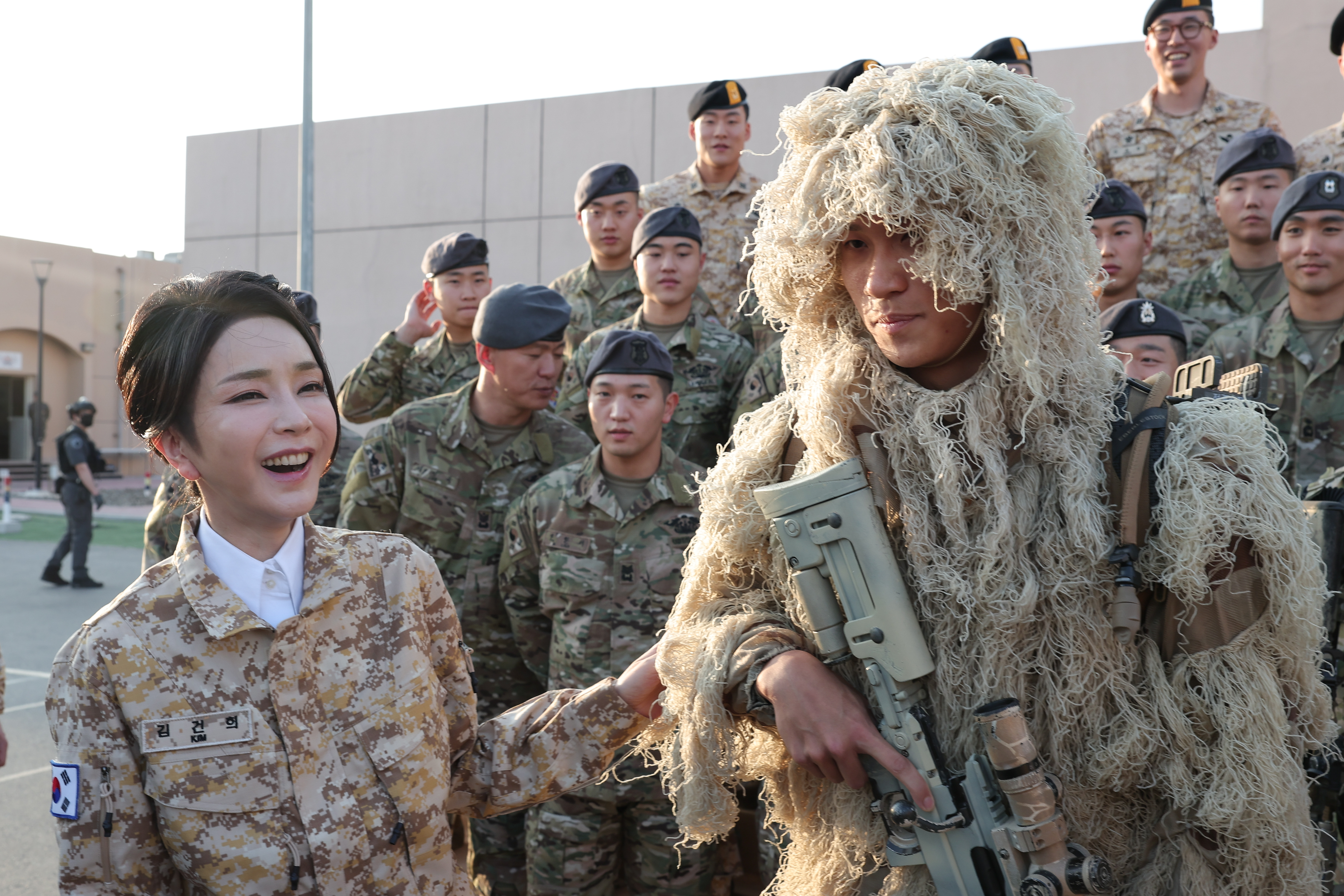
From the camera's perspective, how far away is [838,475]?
1.72m

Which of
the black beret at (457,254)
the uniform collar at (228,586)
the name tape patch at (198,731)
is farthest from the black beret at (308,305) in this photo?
the name tape patch at (198,731)

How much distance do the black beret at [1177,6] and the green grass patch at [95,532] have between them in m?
13.7

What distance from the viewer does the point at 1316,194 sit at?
3.62 m

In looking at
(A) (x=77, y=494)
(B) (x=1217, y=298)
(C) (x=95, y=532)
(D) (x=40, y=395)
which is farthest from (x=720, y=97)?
(D) (x=40, y=395)

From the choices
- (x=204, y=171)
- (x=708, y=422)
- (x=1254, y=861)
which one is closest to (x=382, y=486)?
(x=708, y=422)

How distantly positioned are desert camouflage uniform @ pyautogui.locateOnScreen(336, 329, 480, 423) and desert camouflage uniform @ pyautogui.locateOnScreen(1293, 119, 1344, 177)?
4.18m

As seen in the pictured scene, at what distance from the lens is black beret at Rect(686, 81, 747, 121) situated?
558 cm

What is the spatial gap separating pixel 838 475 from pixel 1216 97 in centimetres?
474

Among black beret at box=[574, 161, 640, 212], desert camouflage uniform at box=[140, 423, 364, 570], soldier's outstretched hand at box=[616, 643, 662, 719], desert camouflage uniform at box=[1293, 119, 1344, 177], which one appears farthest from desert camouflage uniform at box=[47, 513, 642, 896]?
desert camouflage uniform at box=[1293, 119, 1344, 177]

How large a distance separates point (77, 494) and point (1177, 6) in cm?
1060

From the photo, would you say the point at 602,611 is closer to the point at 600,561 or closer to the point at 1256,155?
the point at 600,561

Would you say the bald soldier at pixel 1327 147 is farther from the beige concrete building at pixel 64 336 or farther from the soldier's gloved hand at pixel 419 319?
the beige concrete building at pixel 64 336

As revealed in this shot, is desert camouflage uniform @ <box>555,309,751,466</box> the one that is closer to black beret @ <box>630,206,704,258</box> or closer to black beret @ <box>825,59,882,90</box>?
black beret @ <box>630,206,704,258</box>

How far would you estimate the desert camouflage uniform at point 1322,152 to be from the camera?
4.71 m
